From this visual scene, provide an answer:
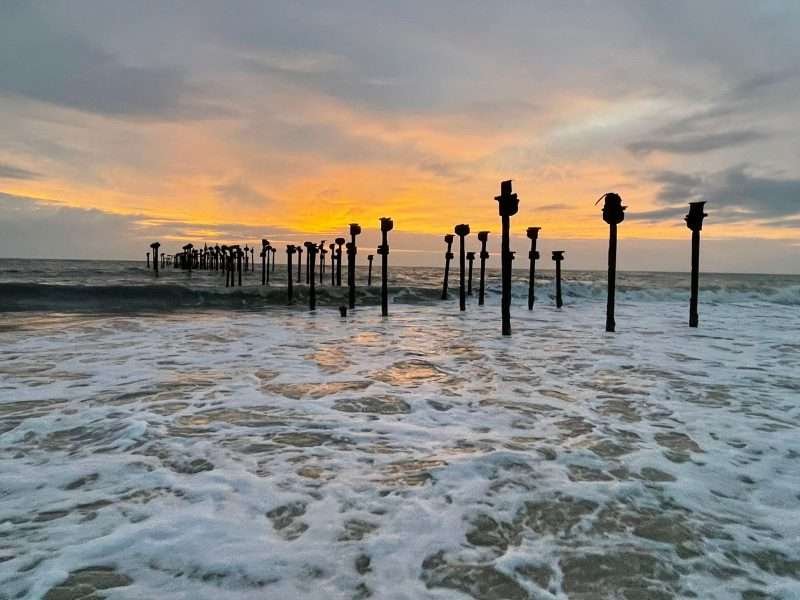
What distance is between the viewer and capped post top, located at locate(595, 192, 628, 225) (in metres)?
15.1

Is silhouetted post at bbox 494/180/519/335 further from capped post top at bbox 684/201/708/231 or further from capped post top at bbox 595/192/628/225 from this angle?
capped post top at bbox 684/201/708/231

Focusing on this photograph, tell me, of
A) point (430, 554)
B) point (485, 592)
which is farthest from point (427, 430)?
point (485, 592)

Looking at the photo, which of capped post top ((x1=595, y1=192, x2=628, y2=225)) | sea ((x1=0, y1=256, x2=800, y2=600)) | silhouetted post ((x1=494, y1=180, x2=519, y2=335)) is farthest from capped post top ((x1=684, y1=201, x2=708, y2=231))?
sea ((x1=0, y1=256, x2=800, y2=600))

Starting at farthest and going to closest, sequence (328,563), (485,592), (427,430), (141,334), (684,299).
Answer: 1. (684,299)
2. (141,334)
3. (427,430)
4. (328,563)
5. (485,592)

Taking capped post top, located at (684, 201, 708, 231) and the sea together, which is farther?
capped post top, located at (684, 201, 708, 231)

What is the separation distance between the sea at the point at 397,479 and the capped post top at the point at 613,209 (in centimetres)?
605

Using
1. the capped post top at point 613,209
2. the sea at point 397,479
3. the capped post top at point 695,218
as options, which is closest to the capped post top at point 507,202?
the capped post top at point 613,209

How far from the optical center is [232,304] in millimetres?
28047

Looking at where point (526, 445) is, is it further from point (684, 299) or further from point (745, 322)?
point (684, 299)

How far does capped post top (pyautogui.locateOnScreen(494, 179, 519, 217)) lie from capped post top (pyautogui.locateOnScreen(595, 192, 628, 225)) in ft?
8.90

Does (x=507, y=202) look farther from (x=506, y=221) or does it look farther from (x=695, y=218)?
(x=695, y=218)

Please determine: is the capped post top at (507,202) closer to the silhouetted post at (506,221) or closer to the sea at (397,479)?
the silhouetted post at (506,221)

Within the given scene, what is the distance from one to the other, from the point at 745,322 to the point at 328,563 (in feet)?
75.1

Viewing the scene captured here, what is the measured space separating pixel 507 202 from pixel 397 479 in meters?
11.3
